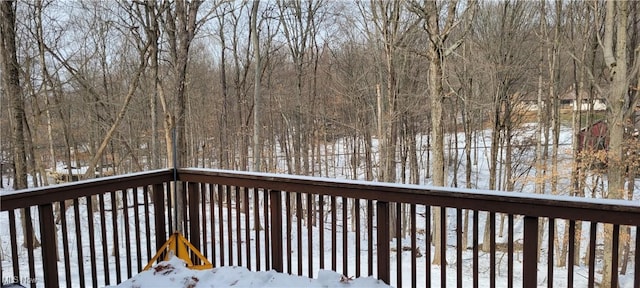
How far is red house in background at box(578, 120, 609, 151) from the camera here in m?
10.2

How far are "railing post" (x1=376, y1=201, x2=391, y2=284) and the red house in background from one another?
32.8ft

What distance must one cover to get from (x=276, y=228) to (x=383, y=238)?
0.79 metres

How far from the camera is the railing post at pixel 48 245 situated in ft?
7.59

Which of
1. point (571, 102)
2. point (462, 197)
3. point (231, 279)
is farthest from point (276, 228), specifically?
point (571, 102)

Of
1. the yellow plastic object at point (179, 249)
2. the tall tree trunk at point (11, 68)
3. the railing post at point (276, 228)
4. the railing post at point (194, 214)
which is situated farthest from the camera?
the tall tree trunk at point (11, 68)

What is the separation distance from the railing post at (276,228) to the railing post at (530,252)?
152 centimetres

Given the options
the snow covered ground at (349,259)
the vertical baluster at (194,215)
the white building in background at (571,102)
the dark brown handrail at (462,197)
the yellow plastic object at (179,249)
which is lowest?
the snow covered ground at (349,259)

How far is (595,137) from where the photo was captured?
10.9m

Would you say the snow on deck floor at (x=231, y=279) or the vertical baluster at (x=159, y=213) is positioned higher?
the vertical baluster at (x=159, y=213)

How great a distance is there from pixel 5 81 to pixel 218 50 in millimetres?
8104

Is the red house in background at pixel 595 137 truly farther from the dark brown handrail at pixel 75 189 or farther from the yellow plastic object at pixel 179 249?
the dark brown handrail at pixel 75 189

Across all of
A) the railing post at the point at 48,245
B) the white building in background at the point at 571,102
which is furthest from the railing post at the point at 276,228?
the white building in background at the point at 571,102

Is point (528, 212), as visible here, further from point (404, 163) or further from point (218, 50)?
point (218, 50)

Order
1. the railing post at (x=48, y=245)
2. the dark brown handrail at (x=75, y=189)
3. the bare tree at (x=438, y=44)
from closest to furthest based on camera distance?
the dark brown handrail at (x=75, y=189) < the railing post at (x=48, y=245) < the bare tree at (x=438, y=44)
